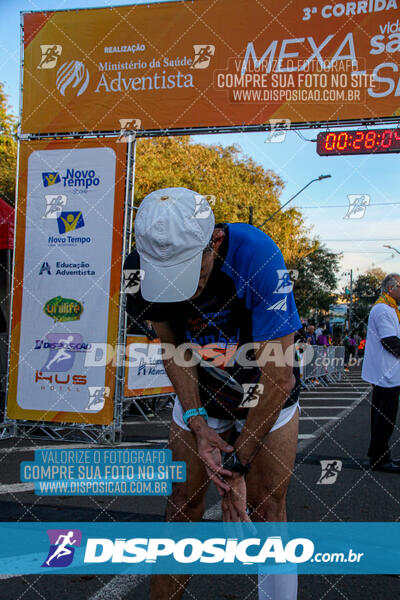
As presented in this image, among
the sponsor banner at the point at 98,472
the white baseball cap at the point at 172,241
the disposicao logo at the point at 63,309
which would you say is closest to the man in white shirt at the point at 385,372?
the sponsor banner at the point at 98,472

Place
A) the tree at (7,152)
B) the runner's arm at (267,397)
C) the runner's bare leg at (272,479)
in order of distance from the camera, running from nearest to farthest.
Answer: the runner's arm at (267,397), the runner's bare leg at (272,479), the tree at (7,152)

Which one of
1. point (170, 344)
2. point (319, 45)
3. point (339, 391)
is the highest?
point (319, 45)

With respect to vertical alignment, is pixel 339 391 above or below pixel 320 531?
below

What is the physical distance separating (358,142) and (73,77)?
391 centimetres

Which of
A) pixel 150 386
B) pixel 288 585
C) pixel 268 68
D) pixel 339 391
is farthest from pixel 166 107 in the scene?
pixel 339 391

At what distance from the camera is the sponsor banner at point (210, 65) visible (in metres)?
8.02

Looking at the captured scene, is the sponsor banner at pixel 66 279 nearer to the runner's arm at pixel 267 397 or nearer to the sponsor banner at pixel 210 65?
the sponsor banner at pixel 210 65

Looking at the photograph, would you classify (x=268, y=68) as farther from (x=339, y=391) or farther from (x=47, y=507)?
(x=339, y=391)

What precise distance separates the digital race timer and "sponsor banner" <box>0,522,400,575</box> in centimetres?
511

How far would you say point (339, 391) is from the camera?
17.4m

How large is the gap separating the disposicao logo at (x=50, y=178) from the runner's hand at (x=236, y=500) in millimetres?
6841

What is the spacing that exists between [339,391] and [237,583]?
14392 mm

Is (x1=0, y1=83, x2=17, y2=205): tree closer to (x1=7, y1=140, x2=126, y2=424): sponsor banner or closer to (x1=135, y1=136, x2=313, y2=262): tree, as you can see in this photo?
(x1=135, y1=136, x2=313, y2=262): tree

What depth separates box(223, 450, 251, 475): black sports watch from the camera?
2.48m
